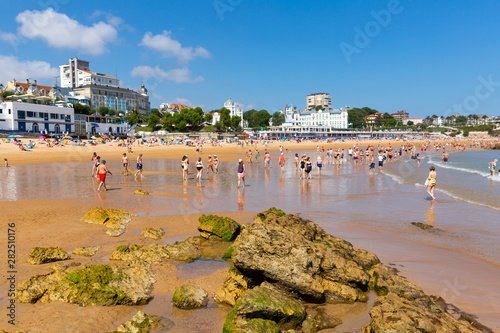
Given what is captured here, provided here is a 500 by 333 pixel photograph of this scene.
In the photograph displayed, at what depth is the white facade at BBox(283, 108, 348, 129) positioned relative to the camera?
15388 cm

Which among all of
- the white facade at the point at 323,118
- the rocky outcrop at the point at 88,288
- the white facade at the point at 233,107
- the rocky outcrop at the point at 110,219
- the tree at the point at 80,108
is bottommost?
the rocky outcrop at the point at 88,288

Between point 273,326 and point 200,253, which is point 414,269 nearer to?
point 273,326

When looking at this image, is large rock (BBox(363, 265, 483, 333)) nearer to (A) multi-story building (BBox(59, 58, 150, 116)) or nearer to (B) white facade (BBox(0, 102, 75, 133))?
(B) white facade (BBox(0, 102, 75, 133))

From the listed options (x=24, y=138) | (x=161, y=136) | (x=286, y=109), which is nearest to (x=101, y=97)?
(x=161, y=136)

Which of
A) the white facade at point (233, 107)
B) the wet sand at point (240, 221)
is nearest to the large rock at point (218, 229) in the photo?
the wet sand at point (240, 221)

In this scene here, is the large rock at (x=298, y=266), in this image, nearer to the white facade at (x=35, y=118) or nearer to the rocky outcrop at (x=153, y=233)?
the rocky outcrop at (x=153, y=233)

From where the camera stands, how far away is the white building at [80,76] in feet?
334

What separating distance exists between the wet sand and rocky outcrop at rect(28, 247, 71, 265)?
0.17 m

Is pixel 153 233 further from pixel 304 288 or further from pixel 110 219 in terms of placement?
pixel 304 288

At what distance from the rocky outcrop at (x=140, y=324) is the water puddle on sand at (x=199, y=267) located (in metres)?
1.45

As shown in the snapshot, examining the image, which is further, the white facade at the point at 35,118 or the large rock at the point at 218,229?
the white facade at the point at 35,118

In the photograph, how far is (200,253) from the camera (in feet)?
22.9

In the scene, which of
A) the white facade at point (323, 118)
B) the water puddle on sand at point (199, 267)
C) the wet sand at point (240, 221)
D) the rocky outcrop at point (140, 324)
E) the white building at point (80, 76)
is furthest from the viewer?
the white facade at point (323, 118)

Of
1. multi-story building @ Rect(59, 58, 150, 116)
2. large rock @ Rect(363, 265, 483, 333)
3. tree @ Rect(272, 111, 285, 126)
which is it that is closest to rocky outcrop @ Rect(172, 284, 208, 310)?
large rock @ Rect(363, 265, 483, 333)
